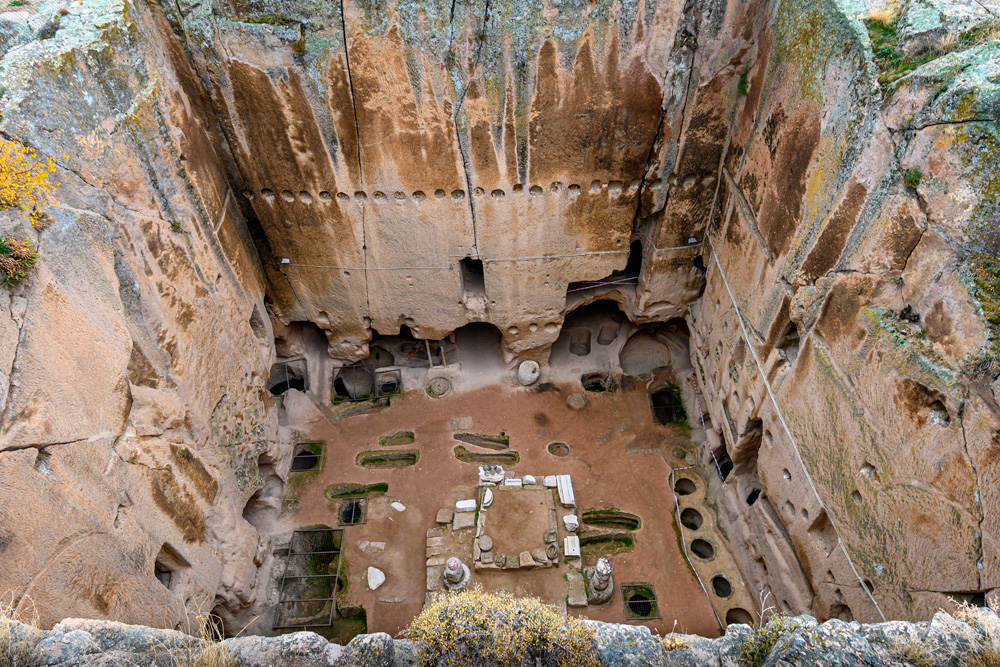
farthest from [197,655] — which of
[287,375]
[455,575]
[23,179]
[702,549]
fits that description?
[287,375]

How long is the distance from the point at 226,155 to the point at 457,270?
3.01 m

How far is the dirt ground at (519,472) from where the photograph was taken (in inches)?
277

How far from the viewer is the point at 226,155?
22.0 ft

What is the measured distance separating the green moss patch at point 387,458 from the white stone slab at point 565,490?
200 cm

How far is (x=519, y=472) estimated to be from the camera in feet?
26.9

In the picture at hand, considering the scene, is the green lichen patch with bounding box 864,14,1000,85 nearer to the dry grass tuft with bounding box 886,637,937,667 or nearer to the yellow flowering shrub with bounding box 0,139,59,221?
the dry grass tuft with bounding box 886,637,937,667

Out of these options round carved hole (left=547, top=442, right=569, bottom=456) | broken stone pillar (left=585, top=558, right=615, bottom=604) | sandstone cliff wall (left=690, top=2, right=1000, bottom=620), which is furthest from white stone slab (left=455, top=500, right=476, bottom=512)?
sandstone cliff wall (left=690, top=2, right=1000, bottom=620)

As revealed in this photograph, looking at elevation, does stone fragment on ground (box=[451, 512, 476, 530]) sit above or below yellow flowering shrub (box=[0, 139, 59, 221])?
below

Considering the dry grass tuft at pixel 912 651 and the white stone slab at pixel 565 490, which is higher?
the white stone slab at pixel 565 490

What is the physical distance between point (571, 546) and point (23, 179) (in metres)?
6.37

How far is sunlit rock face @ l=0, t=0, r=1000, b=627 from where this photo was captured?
13.1 feet

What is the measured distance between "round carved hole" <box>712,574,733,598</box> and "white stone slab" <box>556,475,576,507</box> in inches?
74.1

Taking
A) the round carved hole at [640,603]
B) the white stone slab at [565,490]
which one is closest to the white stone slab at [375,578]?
the white stone slab at [565,490]

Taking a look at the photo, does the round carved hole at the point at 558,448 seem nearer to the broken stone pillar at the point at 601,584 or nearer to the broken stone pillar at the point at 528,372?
the broken stone pillar at the point at 528,372
